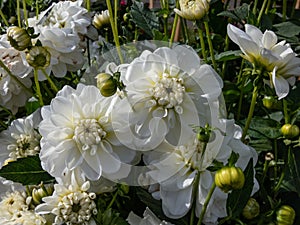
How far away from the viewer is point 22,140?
654 mm

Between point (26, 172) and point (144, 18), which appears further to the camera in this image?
point (144, 18)

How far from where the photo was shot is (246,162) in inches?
22.7

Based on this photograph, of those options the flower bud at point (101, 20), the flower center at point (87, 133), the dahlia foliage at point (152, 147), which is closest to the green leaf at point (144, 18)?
the flower bud at point (101, 20)

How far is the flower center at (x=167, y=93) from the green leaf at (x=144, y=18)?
0.80 feet

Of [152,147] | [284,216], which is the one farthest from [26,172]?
[284,216]

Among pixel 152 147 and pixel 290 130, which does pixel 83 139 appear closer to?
pixel 152 147

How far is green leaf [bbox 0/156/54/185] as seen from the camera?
588 millimetres

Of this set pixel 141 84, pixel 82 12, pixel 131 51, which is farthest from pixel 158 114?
pixel 82 12

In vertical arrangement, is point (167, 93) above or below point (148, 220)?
above

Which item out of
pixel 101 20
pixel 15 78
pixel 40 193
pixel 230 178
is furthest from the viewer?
pixel 101 20

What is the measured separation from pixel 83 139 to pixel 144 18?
291 mm

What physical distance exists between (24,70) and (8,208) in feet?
0.51

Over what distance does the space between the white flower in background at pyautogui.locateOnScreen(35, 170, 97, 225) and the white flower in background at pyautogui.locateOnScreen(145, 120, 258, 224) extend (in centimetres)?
6

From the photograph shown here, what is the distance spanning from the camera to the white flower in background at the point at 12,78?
0.70 metres
